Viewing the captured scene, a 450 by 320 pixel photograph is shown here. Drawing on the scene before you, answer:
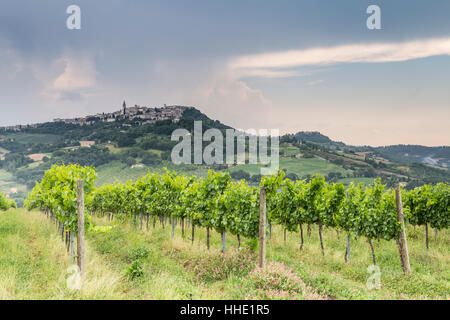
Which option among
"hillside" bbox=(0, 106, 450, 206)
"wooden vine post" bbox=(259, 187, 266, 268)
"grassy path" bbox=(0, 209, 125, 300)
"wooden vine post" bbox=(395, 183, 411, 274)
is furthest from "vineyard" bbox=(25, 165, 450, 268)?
"hillside" bbox=(0, 106, 450, 206)

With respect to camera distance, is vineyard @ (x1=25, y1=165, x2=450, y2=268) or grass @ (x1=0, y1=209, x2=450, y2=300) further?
vineyard @ (x1=25, y1=165, x2=450, y2=268)

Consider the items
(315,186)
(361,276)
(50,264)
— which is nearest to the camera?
(50,264)

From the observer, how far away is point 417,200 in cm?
1869

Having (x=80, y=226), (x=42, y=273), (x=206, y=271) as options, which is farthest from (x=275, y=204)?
(x=42, y=273)

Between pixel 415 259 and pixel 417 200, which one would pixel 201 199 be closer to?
pixel 415 259

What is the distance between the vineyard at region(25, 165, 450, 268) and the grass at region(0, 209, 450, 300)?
119 centimetres

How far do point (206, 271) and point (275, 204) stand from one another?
890cm

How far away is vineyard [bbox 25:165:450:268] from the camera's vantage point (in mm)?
10359

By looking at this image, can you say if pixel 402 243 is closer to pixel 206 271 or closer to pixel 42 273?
pixel 206 271

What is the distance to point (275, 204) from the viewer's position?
18.5 meters

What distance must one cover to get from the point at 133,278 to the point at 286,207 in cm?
1107

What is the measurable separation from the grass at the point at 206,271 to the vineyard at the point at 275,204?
3.91 feet

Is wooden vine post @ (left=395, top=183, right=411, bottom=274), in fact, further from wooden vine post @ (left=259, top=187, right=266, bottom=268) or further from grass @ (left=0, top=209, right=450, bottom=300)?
wooden vine post @ (left=259, top=187, right=266, bottom=268)
